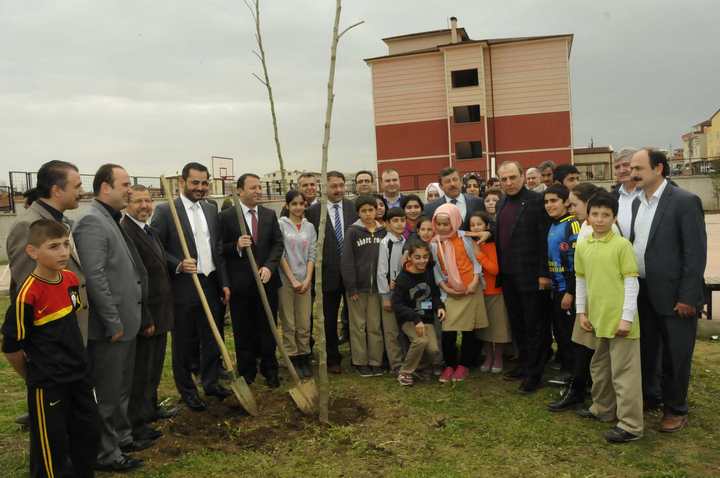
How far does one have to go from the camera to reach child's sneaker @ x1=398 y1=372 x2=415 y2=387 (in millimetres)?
5625

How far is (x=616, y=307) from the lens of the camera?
13.9 ft

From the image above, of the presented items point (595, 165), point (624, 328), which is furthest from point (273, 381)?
point (595, 165)

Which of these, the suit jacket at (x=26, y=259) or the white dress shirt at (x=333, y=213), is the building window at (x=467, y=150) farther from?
the suit jacket at (x=26, y=259)

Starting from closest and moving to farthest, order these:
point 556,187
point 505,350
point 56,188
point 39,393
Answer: point 39,393
point 56,188
point 556,187
point 505,350

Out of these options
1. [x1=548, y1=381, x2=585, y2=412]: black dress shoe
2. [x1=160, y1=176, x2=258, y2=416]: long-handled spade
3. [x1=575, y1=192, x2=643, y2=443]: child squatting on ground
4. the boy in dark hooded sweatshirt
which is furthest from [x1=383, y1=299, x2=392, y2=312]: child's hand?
[x1=575, y1=192, x2=643, y2=443]: child squatting on ground

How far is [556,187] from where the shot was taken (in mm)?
5203

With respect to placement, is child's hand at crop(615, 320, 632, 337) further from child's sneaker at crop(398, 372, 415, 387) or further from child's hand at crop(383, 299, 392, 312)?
child's hand at crop(383, 299, 392, 312)

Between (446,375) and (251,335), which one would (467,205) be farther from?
(251,335)

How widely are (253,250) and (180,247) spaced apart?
2.61 feet

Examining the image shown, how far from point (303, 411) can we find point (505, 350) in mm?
2770

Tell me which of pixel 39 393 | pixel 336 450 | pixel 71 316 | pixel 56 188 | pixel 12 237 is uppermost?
pixel 56 188

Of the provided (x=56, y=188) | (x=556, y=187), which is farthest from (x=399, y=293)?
(x=56, y=188)

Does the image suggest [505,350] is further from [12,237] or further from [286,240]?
[12,237]

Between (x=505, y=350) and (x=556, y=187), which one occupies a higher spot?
(x=556, y=187)
